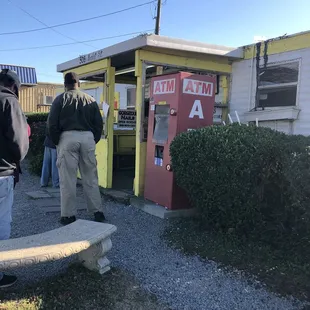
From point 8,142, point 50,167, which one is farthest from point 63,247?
point 50,167

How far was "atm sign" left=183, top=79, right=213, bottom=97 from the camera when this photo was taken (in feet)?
16.5

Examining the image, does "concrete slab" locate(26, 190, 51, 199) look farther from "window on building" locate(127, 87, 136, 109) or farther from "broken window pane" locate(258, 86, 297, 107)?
"window on building" locate(127, 87, 136, 109)

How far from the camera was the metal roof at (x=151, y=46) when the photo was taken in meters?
5.36

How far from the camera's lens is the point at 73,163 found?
15.4 feet

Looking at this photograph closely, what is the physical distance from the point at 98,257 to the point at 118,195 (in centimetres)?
282

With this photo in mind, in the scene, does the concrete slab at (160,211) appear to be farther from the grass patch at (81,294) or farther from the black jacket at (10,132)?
the black jacket at (10,132)

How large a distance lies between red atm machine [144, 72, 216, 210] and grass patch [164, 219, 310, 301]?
2.36ft

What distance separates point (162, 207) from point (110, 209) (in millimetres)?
885

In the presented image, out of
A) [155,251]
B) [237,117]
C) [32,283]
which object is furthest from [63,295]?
[237,117]

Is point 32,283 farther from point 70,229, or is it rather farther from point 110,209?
point 110,209

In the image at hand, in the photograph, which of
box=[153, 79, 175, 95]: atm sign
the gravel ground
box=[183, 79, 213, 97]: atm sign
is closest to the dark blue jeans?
the gravel ground

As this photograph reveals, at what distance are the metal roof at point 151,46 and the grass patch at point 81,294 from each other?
3438mm

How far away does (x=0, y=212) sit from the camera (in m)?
3.03

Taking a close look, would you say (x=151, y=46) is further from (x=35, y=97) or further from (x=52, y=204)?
(x=35, y=97)
